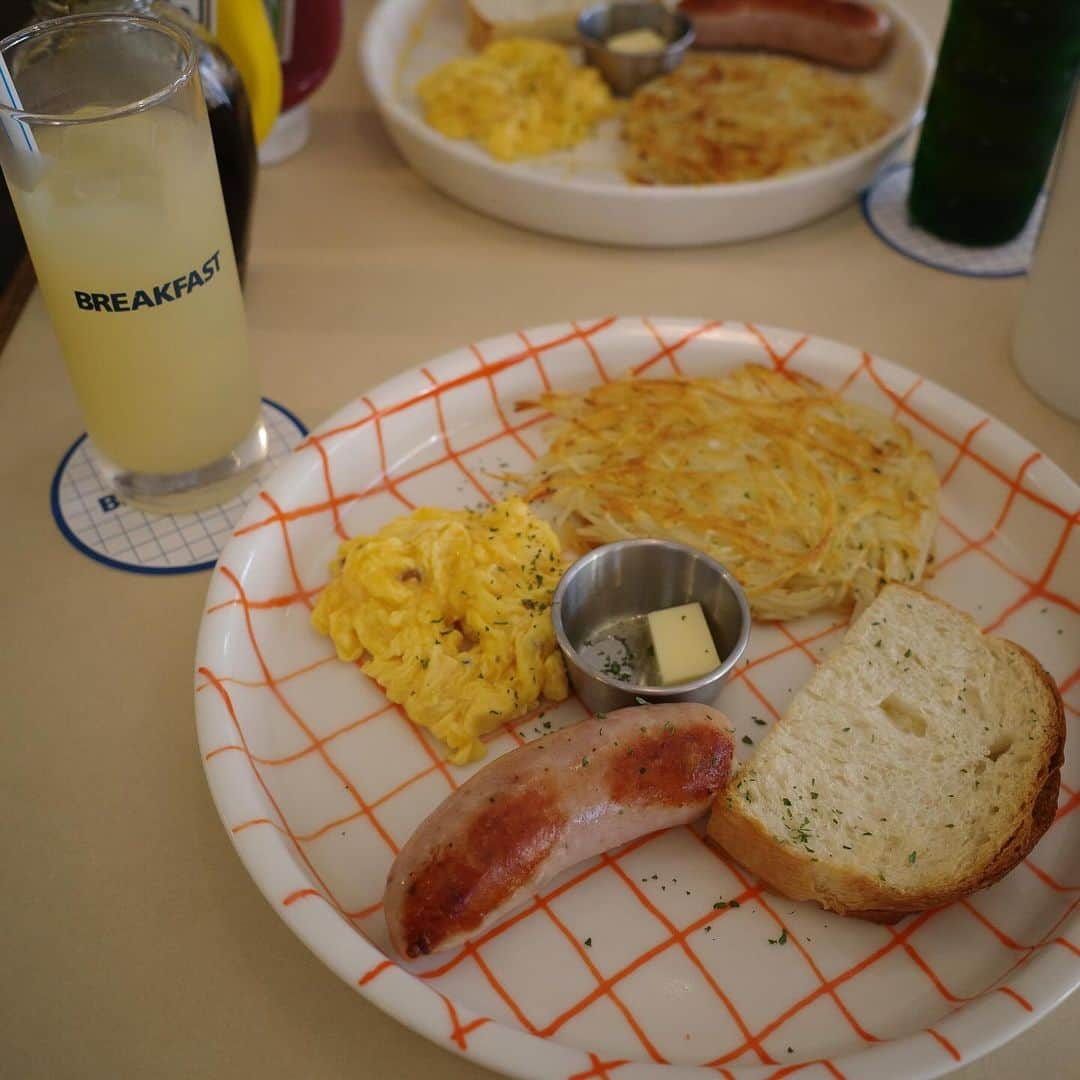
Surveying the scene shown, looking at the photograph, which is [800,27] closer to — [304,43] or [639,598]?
[304,43]

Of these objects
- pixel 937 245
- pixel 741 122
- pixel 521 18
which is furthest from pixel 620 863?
pixel 521 18

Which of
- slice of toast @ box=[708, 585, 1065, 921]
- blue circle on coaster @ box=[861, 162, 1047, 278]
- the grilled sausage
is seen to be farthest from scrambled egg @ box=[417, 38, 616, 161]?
slice of toast @ box=[708, 585, 1065, 921]

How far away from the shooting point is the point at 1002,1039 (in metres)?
1.29

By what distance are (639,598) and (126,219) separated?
105cm

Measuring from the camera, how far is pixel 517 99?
2.92 metres

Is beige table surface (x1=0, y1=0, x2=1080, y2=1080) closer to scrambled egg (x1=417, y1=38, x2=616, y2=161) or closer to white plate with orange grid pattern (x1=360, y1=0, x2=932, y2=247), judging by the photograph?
white plate with orange grid pattern (x1=360, y1=0, x2=932, y2=247)

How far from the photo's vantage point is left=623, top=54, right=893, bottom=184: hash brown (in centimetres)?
279

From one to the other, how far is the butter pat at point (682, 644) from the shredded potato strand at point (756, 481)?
15 cm

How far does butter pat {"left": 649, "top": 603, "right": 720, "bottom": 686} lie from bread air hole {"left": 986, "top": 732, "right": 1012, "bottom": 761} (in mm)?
427

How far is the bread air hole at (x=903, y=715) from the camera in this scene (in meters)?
1.67

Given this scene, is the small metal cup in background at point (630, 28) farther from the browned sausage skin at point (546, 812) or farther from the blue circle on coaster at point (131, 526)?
the browned sausage skin at point (546, 812)

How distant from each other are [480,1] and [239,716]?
8.35 feet

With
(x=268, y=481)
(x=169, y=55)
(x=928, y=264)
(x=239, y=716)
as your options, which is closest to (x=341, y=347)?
(x=268, y=481)

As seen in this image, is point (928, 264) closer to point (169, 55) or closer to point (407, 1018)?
point (169, 55)
